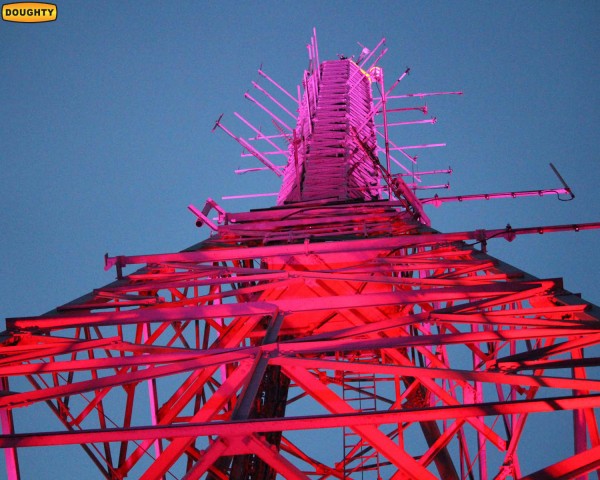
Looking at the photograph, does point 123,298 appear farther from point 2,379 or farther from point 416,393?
point 416,393

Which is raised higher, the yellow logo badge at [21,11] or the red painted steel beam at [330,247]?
the yellow logo badge at [21,11]

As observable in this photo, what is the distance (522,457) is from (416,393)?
131200 millimetres

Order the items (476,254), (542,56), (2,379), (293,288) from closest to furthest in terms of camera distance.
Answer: (2,379) < (476,254) < (293,288) < (542,56)

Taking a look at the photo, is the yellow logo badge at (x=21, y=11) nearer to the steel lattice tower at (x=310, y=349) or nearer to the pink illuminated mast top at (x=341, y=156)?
the pink illuminated mast top at (x=341, y=156)

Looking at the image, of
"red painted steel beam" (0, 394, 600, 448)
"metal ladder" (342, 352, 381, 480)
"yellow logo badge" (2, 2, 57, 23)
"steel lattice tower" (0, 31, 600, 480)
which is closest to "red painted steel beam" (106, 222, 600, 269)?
"steel lattice tower" (0, 31, 600, 480)

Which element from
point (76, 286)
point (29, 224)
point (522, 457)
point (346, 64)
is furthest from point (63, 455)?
point (346, 64)

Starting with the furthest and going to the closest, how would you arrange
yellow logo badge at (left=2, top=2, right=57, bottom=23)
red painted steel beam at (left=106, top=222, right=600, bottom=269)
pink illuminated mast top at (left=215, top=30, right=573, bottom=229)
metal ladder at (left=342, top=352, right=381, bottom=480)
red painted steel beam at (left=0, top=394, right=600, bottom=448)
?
yellow logo badge at (left=2, top=2, right=57, bottom=23) < pink illuminated mast top at (left=215, top=30, right=573, bottom=229) < metal ladder at (left=342, top=352, right=381, bottom=480) < red painted steel beam at (left=106, top=222, right=600, bottom=269) < red painted steel beam at (left=0, top=394, right=600, bottom=448)

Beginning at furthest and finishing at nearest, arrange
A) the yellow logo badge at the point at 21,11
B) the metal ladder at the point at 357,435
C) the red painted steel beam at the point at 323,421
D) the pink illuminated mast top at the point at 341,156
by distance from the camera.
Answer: the yellow logo badge at the point at 21,11, the pink illuminated mast top at the point at 341,156, the metal ladder at the point at 357,435, the red painted steel beam at the point at 323,421

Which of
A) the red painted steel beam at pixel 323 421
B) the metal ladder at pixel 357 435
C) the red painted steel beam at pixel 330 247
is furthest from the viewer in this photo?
the metal ladder at pixel 357 435

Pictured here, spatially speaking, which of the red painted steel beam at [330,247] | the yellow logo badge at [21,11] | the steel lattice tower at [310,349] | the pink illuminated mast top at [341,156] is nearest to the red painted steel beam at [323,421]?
the steel lattice tower at [310,349]

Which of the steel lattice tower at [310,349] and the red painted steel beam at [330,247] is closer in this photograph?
the steel lattice tower at [310,349]

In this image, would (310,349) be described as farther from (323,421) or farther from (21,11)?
(21,11)

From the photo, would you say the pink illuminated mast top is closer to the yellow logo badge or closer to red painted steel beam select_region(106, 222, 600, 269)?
red painted steel beam select_region(106, 222, 600, 269)

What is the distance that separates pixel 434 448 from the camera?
24.1 feet
